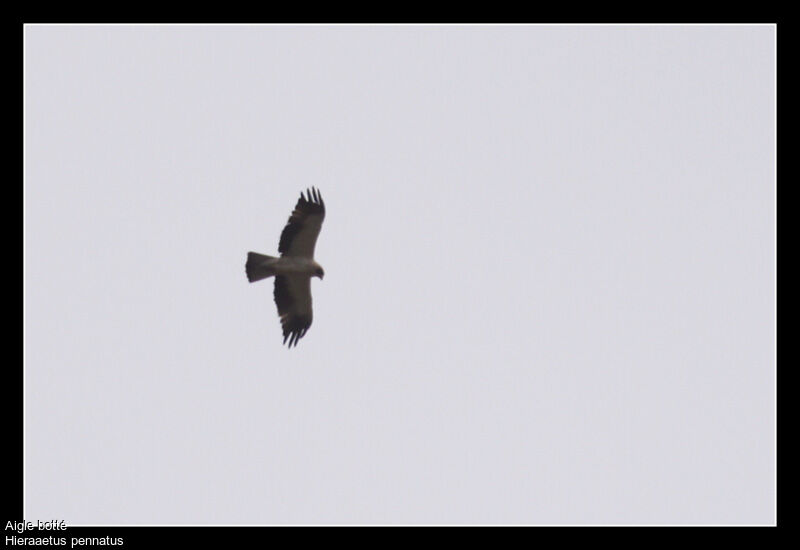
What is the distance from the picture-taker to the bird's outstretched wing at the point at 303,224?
2903 cm

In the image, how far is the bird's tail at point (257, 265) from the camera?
95.6ft

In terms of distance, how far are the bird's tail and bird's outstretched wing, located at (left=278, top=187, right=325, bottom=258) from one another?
1.09 ft

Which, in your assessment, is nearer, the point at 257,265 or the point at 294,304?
the point at 257,265

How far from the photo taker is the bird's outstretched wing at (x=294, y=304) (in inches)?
1182

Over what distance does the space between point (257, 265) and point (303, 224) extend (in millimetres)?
1133

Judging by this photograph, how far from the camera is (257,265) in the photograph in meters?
29.2

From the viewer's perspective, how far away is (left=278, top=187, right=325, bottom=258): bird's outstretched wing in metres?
29.0

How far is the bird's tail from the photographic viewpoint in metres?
29.1

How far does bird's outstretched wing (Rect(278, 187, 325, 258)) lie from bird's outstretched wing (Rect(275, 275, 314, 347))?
82cm

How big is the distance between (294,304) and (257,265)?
4.99 ft
